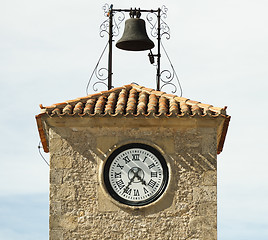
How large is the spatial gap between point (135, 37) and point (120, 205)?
11.1 feet

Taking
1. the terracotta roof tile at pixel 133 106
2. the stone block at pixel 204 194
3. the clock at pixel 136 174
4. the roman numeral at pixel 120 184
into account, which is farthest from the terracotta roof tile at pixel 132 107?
the stone block at pixel 204 194

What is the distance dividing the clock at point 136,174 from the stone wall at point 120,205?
0.11m

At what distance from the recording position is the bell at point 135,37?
60.2 ft

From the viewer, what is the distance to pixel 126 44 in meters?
18.5

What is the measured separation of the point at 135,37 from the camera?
18.3m

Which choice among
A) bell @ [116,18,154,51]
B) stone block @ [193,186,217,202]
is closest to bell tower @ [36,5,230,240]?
stone block @ [193,186,217,202]

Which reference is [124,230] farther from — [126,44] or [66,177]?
[126,44]

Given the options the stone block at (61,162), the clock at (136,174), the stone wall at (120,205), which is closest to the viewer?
the stone wall at (120,205)

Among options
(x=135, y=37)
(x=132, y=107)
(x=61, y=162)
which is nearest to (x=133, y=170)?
(x=132, y=107)

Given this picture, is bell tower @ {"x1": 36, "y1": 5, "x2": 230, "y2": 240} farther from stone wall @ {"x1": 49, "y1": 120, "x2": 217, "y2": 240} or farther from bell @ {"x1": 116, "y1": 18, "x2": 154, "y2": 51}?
bell @ {"x1": 116, "y1": 18, "x2": 154, "y2": 51}

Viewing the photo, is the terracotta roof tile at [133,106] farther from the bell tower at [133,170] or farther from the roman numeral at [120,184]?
the roman numeral at [120,184]

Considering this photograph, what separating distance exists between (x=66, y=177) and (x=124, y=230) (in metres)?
1.33

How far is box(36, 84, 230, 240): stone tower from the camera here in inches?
653

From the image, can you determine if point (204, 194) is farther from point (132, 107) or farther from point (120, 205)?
point (132, 107)
